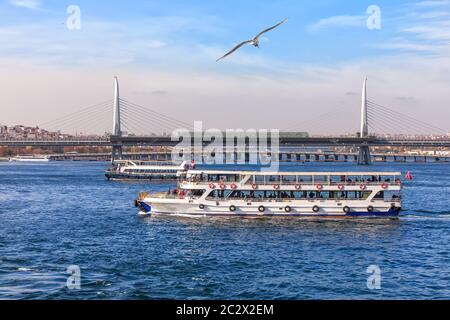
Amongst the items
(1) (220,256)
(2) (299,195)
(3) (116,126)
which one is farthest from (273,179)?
(3) (116,126)

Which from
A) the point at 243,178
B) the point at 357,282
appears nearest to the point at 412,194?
the point at 243,178

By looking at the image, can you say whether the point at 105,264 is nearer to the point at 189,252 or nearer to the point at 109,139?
the point at 189,252

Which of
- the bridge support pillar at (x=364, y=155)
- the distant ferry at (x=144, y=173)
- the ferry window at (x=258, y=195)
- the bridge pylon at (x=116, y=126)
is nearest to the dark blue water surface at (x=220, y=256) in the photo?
the ferry window at (x=258, y=195)

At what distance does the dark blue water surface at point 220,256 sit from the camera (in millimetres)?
24484

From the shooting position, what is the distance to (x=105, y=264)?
95.4ft

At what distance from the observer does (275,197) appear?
46.3m

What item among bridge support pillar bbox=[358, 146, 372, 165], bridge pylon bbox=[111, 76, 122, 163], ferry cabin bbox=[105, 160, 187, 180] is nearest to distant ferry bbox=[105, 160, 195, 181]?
ferry cabin bbox=[105, 160, 187, 180]

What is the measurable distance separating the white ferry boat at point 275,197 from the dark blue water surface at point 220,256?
4.60ft

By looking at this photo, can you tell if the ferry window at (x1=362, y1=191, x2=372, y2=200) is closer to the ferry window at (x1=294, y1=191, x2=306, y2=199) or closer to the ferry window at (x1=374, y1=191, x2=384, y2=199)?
the ferry window at (x1=374, y1=191, x2=384, y2=199)

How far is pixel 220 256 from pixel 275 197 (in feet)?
51.6

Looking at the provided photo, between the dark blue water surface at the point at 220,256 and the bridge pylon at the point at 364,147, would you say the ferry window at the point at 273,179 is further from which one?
the bridge pylon at the point at 364,147

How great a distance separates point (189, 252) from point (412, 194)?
46.6 m

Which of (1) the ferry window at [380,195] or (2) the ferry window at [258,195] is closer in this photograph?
(1) the ferry window at [380,195]

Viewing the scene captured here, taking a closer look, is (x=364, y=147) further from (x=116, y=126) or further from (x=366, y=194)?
(x=366, y=194)
